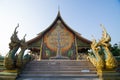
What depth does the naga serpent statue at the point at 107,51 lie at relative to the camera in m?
7.31

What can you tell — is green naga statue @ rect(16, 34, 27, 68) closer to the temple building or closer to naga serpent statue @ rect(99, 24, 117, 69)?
naga serpent statue @ rect(99, 24, 117, 69)

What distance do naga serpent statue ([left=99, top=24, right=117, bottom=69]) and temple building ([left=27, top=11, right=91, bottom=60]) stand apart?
8.20 m

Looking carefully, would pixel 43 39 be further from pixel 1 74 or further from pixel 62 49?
pixel 1 74

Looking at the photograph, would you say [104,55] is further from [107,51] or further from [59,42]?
[59,42]

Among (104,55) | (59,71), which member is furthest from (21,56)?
(104,55)

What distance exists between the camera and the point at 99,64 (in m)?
7.41

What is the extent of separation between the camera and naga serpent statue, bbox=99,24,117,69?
7.31m

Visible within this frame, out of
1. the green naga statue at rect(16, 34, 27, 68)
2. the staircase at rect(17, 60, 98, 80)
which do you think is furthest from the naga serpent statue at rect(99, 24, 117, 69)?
the green naga statue at rect(16, 34, 27, 68)

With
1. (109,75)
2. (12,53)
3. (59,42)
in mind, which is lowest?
(109,75)

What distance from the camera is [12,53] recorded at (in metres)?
7.73

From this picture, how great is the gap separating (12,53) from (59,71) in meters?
2.27

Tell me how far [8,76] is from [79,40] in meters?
11.1

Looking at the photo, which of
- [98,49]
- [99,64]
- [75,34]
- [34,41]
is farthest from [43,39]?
[99,64]

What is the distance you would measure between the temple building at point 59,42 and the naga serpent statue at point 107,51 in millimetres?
8195
